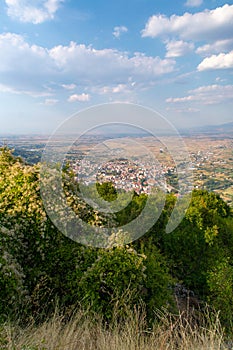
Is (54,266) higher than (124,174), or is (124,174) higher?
(124,174)

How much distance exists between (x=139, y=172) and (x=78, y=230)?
479cm

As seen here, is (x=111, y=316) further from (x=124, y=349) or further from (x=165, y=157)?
(x=165, y=157)

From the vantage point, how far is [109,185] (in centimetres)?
995

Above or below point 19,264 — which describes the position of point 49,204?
above

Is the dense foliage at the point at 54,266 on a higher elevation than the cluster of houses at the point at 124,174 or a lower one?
lower

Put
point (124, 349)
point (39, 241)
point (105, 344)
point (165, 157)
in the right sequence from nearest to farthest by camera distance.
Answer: point (124, 349) → point (105, 344) → point (39, 241) → point (165, 157)

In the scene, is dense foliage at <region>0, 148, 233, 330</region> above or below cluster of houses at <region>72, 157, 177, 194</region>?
below

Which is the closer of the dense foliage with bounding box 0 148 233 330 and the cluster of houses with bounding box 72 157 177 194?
the dense foliage with bounding box 0 148 233 330

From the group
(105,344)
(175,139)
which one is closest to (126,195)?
(175,139)

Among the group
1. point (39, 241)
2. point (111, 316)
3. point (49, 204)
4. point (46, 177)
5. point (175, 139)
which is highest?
point (175, 139)

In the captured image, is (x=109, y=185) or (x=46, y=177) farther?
(x=109, y=185)

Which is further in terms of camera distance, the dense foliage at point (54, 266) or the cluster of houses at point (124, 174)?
the cluster of houses at point (124, 174)

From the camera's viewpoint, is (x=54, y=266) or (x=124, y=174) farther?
(x=124, y=174)

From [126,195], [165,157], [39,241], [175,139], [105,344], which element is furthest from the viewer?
[126,195]
